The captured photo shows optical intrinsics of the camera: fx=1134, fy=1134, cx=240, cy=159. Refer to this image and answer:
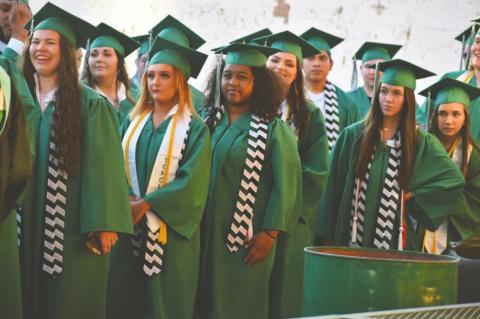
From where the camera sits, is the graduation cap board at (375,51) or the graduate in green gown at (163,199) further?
the graduation cap board at (375,51)

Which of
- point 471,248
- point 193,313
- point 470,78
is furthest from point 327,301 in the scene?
point 470,78

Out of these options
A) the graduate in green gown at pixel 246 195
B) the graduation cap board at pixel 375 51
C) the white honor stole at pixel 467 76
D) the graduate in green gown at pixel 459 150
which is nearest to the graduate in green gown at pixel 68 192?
the graduate in green gown at pixel 246 195

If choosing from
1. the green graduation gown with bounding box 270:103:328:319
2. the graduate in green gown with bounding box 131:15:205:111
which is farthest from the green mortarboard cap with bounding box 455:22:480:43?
the graduate in green gown with bounding box 131:15:205:111

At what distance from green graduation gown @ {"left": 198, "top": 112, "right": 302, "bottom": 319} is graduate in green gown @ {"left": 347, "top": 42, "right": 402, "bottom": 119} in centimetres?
176

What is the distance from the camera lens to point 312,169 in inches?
262

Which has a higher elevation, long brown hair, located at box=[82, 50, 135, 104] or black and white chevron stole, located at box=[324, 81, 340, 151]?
long brown hair, located at box=[82, 50, 135, 104]

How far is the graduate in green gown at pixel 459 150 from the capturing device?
7.37m

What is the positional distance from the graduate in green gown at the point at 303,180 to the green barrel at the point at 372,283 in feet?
7.74

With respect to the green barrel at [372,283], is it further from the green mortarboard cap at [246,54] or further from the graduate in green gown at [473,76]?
the graduate in green gown at [473,76]

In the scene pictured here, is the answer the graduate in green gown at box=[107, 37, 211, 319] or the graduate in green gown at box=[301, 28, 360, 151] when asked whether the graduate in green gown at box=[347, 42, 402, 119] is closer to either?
the graduate in green gown at box=[301, 28, 360, 151]

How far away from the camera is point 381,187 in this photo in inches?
267

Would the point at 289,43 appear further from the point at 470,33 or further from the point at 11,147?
the point at 11,147

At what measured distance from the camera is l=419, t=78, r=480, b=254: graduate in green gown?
737cm

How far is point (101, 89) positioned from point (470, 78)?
293 cm
